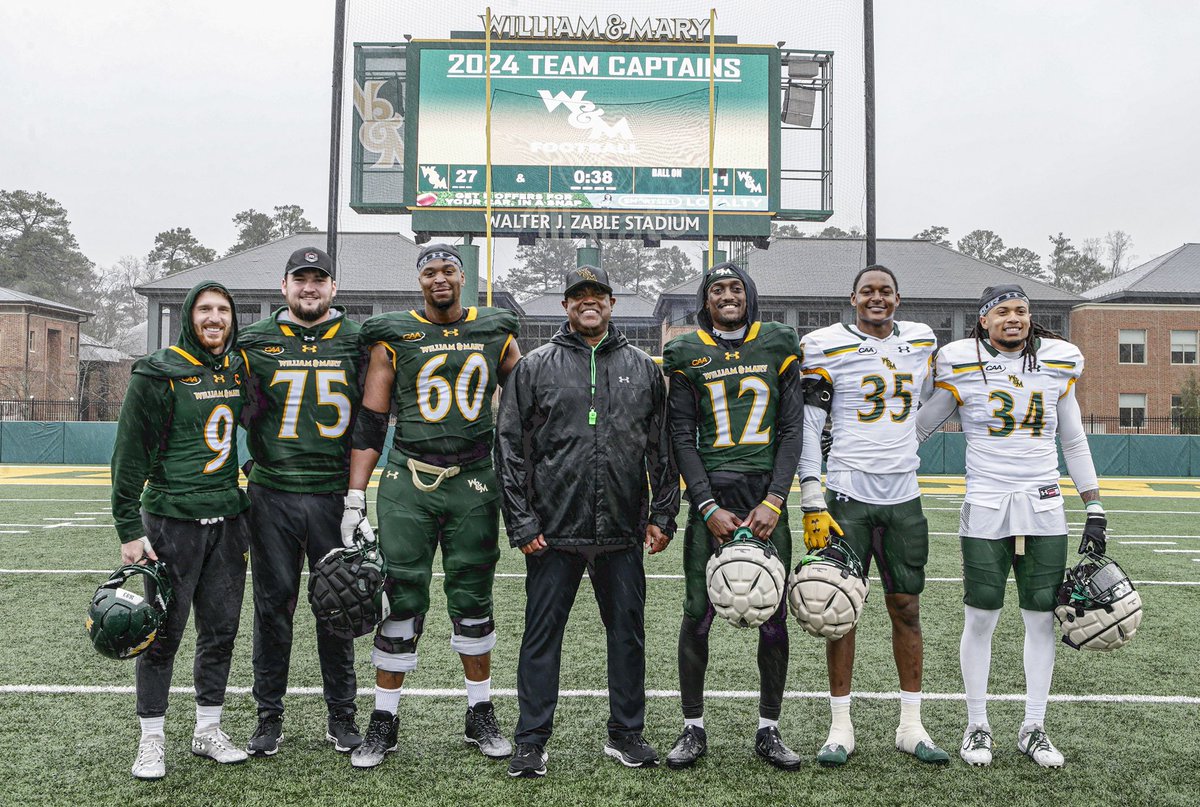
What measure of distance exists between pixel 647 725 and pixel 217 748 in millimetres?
1772

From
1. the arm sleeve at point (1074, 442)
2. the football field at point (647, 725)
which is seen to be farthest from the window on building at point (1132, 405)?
the arm sleeve at point (1074, 442)

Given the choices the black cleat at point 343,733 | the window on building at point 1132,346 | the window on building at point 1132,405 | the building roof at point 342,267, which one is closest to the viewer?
the black cleat at point 343,733

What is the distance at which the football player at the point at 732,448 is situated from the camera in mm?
3592

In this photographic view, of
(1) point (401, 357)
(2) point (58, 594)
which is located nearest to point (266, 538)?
(1) point (401, 357)

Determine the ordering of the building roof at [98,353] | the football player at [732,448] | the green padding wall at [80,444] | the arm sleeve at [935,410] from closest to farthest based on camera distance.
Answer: the football player at [732,448]
the arm sleeve at [935,410]
the green padding wall at [80,444]
the building roof at [98,353]

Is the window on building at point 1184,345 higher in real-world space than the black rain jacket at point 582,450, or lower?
higher

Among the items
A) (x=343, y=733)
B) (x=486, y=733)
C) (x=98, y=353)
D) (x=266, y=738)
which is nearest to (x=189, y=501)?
(x=266, y=738)

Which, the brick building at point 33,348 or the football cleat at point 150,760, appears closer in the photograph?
the football cleat at point 150,760

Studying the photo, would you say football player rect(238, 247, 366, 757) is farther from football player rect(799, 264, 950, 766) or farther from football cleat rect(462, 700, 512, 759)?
football player rect(799, 264, 950, 766)

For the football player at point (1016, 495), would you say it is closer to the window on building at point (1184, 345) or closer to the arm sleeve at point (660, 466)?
the arm sleeve at point (660, 466)

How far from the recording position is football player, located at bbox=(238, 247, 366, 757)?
3730 mm

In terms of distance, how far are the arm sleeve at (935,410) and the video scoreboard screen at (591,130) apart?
42.2 ft

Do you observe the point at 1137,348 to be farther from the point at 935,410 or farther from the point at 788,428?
the point at 788,428

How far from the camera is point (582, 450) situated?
3547 millimetres
